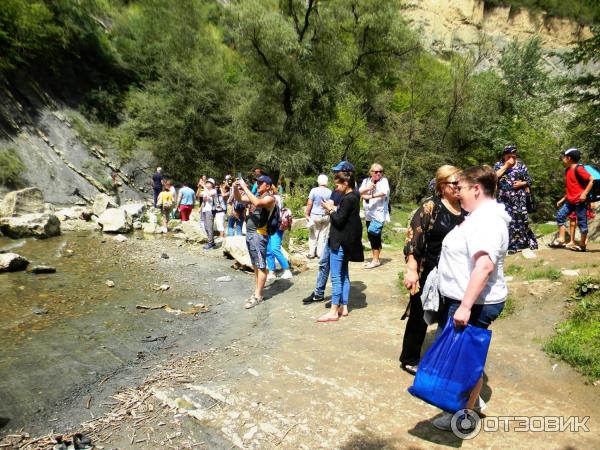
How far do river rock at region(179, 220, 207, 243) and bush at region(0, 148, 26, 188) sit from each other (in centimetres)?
892

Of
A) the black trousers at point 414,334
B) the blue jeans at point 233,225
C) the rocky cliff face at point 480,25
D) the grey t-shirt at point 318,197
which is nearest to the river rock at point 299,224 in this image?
the blue jeans at point 233,225

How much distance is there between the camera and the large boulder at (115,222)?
491 inches

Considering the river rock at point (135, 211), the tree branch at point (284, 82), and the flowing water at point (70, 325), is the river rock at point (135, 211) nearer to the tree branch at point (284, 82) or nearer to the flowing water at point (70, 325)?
the flowing water at point (70, 325)

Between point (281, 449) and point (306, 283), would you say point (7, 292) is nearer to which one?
point (306, 283)

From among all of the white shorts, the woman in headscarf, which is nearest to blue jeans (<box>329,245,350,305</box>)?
the woman in headscarf

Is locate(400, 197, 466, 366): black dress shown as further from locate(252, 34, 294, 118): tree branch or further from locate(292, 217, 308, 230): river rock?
locate(252, 34, 294, 118): tree branch

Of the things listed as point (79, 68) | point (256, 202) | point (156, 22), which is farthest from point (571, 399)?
point (156, 22)

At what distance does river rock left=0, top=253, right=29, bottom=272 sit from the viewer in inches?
295

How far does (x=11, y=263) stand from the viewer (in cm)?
758

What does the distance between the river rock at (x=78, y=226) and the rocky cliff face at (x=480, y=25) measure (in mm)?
46419

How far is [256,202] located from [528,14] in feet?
197

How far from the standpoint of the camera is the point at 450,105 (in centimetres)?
2323

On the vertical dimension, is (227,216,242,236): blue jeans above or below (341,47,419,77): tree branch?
below

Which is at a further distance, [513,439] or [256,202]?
[256,202]
